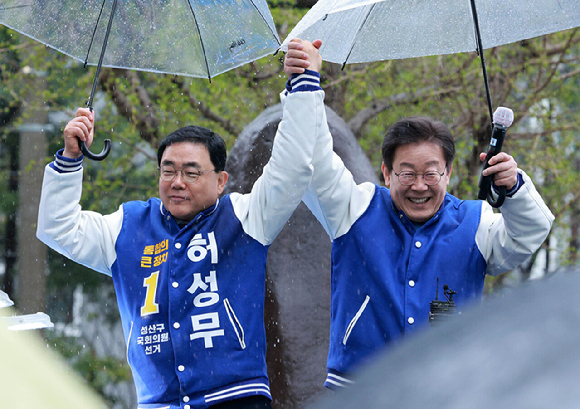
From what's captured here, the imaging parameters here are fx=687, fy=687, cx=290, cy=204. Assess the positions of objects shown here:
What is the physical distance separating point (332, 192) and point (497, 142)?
0.59 metres

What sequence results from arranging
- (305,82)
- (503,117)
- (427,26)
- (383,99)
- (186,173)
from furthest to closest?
(383,99) → (427,26) → (186,173) → (305,82) → (503,117)

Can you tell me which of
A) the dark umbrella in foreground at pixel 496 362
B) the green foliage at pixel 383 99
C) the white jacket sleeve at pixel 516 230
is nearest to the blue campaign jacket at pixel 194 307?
the white jacket sleeve at pixel 516 230

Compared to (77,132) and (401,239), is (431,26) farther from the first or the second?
(77,132)

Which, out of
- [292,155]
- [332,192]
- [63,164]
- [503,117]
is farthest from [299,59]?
[63,164]

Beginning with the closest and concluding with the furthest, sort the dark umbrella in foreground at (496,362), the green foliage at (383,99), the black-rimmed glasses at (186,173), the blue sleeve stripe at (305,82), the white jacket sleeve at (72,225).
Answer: the dark umbrella in foreground at (496,362) → the blue sleeve stripe at (305,82) → the white jacket sleeve at (72,225) → the black-rimmed glasses at (186,173) → the green foliage at (383,99)

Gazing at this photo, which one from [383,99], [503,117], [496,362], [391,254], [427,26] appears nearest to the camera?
[496,362]

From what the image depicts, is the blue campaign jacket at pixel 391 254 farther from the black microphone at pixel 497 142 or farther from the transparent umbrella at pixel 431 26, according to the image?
the transparent umbrella at pixel 431 26

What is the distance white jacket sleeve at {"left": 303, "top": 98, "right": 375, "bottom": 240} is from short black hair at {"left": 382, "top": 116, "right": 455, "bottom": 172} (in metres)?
0.17

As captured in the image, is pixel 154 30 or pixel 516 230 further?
pixel 154 30

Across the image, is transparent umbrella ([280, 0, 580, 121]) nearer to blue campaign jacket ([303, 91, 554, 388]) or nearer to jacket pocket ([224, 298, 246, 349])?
blue campaign jacket ([303, 91, 554, 388])

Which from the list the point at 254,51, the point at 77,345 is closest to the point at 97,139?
the point at 77,345

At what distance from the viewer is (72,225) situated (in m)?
2.48

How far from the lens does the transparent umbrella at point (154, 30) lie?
9.86ft

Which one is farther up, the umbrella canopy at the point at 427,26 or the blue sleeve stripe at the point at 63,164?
the umbrella canopy at the point at 427,26
